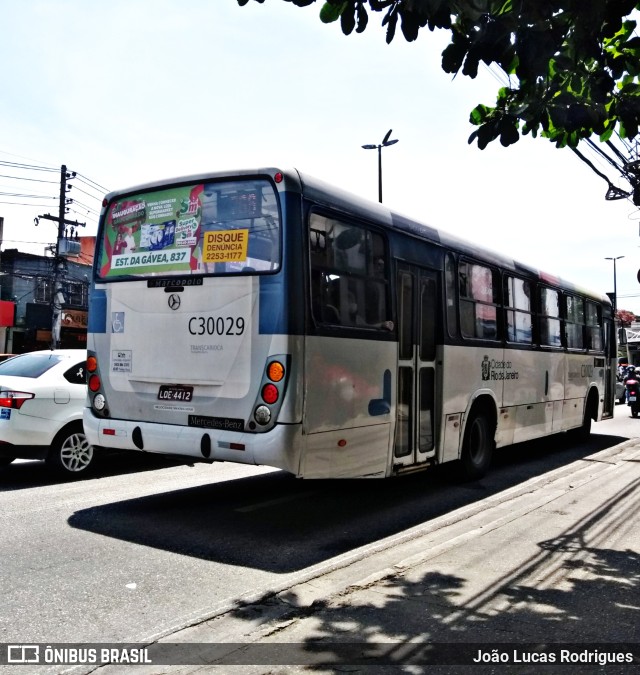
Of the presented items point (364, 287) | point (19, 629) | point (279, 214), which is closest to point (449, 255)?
point (364, 287)

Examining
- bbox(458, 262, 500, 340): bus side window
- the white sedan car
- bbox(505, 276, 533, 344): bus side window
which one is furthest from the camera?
bbox(505, 276, 533, 344): bus side window

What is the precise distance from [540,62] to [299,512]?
4660 millimetres

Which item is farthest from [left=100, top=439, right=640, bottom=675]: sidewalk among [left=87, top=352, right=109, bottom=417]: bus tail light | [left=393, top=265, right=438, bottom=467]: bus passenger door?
[left=87, top=352, right=109, bottom=417]: bus tail light

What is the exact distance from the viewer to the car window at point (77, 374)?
8602 millimetres

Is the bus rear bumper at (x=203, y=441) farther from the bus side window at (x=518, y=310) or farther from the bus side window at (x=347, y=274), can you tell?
the bus side window at (x=518, y=310)

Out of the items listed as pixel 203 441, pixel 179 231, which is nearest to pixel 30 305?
pixel 179 231

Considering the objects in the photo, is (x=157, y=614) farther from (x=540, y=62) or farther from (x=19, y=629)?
(x=540, y=62)

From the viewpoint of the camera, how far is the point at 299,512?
709cm

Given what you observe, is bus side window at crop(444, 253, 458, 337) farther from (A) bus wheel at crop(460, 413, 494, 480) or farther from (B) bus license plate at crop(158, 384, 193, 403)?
(B) bus license plate at crop(158, 384, 193, 403)

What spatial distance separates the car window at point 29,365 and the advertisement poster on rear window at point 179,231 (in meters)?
2.13

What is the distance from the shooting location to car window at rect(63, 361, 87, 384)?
28.2ft

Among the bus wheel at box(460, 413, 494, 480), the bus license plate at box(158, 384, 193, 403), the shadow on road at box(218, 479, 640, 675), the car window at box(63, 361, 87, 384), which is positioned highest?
the car window at box(63, 361, 87, 384)

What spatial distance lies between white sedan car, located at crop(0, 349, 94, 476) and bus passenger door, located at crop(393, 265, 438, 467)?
3.95 metres

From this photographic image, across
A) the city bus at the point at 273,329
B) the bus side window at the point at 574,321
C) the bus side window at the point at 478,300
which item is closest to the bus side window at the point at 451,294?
the city bus at the point at 273,329
